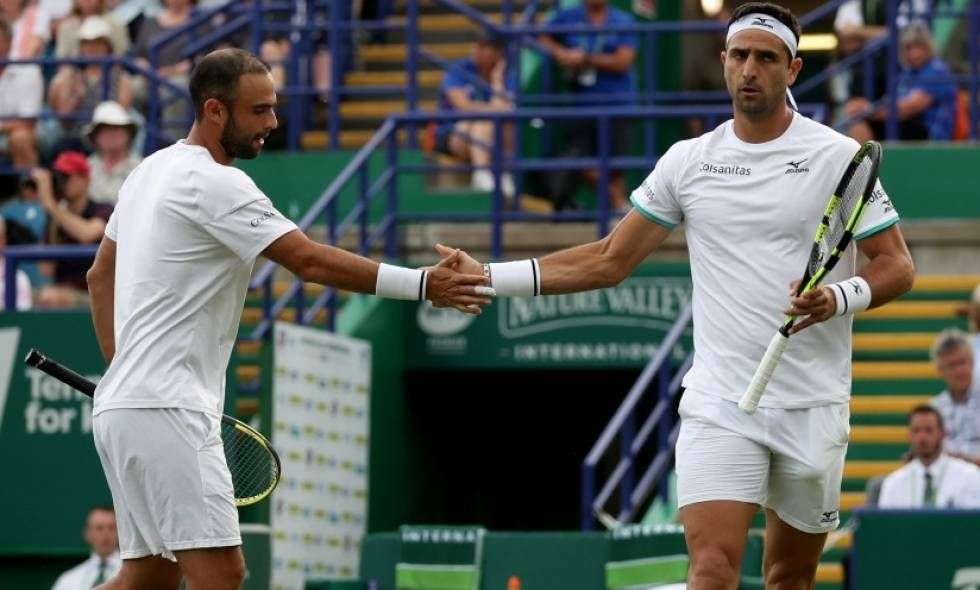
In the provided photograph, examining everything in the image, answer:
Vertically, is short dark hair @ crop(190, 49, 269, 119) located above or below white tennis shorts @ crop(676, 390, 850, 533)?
above

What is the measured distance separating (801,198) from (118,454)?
2448 millimetres

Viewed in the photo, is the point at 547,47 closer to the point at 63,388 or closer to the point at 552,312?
the point at 552,312

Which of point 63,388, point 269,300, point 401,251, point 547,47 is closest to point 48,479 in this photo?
point 63,388

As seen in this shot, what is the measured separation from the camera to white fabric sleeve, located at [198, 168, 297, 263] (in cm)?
822

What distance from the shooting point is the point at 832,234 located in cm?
855

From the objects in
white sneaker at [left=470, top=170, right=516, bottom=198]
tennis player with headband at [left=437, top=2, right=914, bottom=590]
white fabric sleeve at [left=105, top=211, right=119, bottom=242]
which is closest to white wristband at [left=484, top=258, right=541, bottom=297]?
tennis player with headband at [left=437, top=2, right=914, bottom=590]

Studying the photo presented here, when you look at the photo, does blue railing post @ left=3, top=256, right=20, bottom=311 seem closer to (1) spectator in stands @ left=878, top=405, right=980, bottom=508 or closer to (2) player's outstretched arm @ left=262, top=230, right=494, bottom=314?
(1) spectator in stands @ left=878, top=405, right=980, bottom=508

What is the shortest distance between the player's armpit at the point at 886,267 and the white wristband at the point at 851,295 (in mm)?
52

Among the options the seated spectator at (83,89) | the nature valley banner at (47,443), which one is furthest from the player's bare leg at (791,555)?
the seated spectator at (83,89)

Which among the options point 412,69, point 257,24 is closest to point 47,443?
point 412,69

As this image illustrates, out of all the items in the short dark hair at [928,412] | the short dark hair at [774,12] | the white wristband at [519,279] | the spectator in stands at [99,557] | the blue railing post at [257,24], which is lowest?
the spectator in stands at [99,557]

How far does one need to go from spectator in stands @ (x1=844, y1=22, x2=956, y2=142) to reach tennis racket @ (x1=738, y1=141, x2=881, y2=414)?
889 cm

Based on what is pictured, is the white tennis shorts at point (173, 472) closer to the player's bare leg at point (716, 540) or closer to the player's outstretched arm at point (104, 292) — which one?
the player's outstretched arm at point (104, 292)

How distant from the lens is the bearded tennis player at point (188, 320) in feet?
26.9
